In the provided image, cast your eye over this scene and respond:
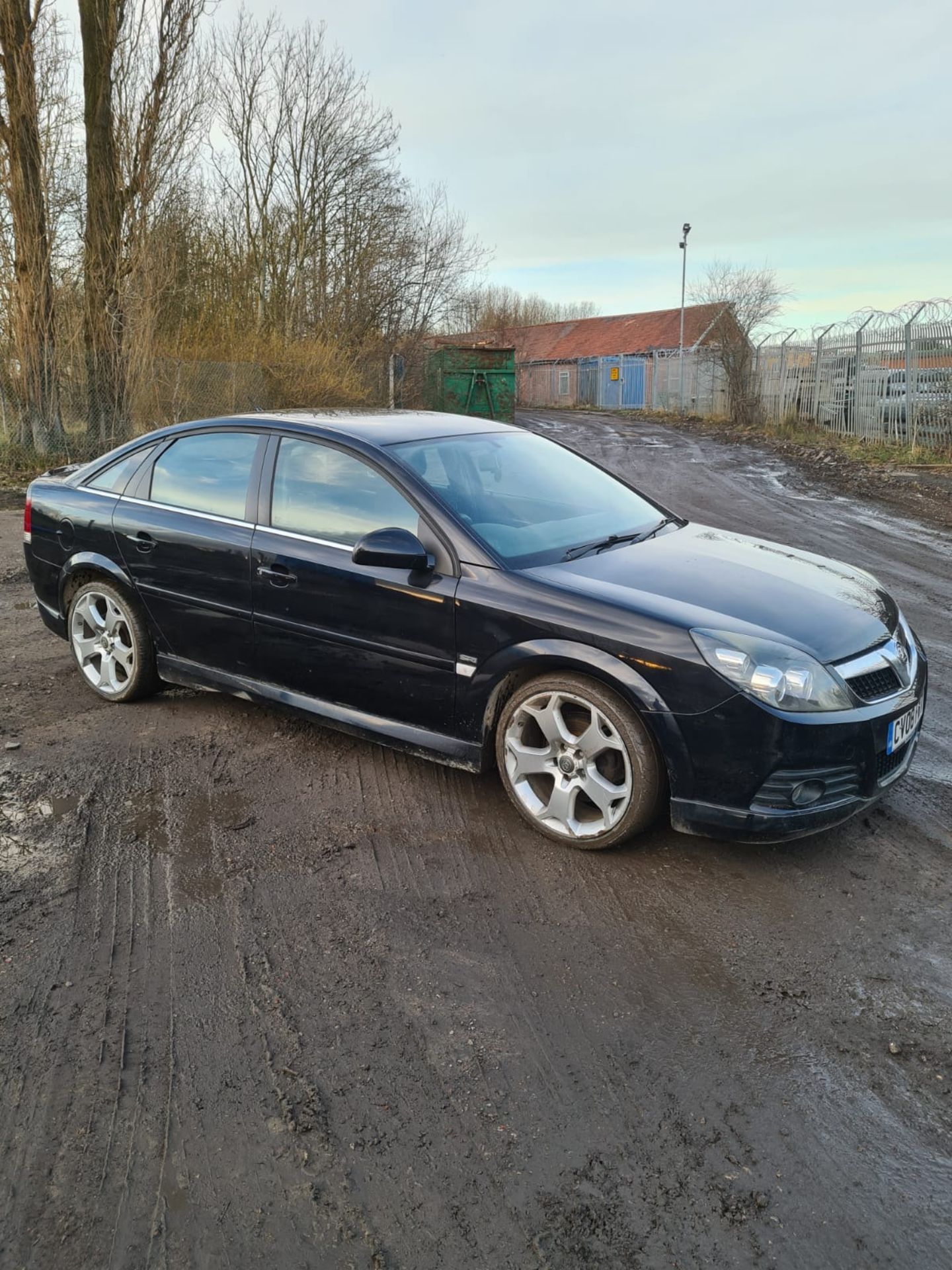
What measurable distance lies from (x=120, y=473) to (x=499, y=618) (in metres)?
2.60

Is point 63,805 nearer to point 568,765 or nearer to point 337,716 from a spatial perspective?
point 337,716

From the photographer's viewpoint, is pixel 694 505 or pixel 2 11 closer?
pixel 694 505

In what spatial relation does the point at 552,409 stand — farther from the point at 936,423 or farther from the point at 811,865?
the point at 811,865

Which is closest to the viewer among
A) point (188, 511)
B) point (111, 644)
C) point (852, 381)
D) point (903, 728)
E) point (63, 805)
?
point (903, 728)

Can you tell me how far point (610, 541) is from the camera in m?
4.23

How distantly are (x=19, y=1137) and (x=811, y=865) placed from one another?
8.71 feet

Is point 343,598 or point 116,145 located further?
point 116,145

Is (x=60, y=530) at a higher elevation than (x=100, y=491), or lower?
lower

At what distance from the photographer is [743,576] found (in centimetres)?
393

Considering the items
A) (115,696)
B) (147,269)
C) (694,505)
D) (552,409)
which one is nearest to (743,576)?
(115,696)

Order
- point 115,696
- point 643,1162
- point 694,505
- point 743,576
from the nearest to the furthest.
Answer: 1. point 643,1162
2. point 743,576
3. point 115,696
4. point 694,505

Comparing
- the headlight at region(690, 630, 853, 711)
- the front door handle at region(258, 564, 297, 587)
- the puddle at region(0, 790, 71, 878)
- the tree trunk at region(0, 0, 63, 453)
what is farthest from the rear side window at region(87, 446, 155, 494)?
the tree trunk at region(0, 0, 63, 453)

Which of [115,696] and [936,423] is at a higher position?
[936,423]

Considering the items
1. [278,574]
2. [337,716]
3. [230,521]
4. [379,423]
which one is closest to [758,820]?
[337,716]
